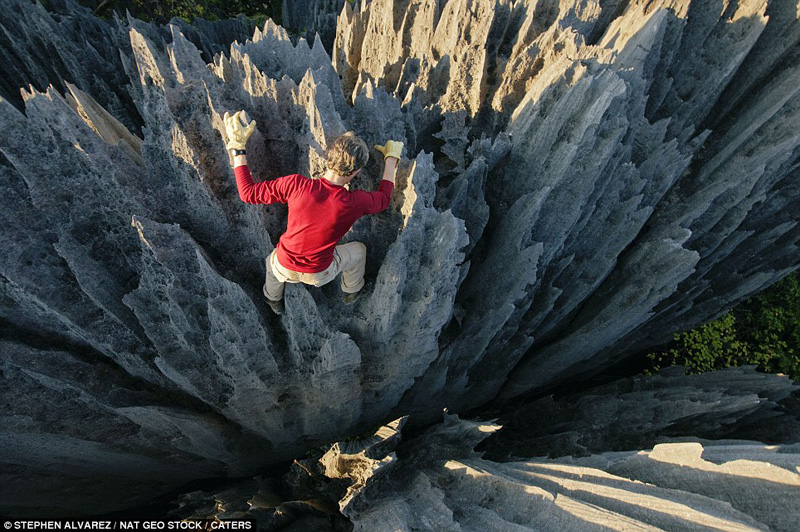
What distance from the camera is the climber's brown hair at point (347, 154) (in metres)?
5.73

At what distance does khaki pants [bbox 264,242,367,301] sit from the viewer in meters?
6.90

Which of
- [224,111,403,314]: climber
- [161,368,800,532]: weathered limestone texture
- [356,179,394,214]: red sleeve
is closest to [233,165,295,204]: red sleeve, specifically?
[224,111,403,314]: climber

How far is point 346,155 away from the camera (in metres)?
5.75

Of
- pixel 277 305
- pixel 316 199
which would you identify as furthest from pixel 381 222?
pixel 277 305

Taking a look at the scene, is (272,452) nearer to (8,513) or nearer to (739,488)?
(8,513)

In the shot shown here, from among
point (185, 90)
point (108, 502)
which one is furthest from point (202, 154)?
point (108, 502)

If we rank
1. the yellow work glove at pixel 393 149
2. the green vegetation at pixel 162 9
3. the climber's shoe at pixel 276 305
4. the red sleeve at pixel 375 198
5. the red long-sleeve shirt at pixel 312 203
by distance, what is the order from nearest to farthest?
the red long-sleeve shirt at pixel 312 203 < the red sleeve at pixel 375 198 < the yellow work glove at pixel 393 149 < the climber's shoe at pixel 276 305 < the green vegetation at pixel 162 9

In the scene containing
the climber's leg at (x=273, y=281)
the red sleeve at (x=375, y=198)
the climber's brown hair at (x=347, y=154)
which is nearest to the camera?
the climber's brown hair at (x=347, y=154)

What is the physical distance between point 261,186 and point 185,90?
2375mm

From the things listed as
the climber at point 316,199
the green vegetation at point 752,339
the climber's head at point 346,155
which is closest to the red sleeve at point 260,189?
the climber at point 316,199

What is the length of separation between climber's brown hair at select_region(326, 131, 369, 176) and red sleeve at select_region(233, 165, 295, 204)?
0.73 metres

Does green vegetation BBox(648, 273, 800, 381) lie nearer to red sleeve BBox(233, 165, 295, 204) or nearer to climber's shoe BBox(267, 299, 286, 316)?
climber's shoe BBox(267, 299, 286, 316)

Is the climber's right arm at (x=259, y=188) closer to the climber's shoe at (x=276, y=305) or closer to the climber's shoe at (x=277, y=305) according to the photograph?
the climber's shoe at (x=276, y=305)

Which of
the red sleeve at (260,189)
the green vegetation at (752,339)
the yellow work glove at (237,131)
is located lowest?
the green vegetation at (752,339)
